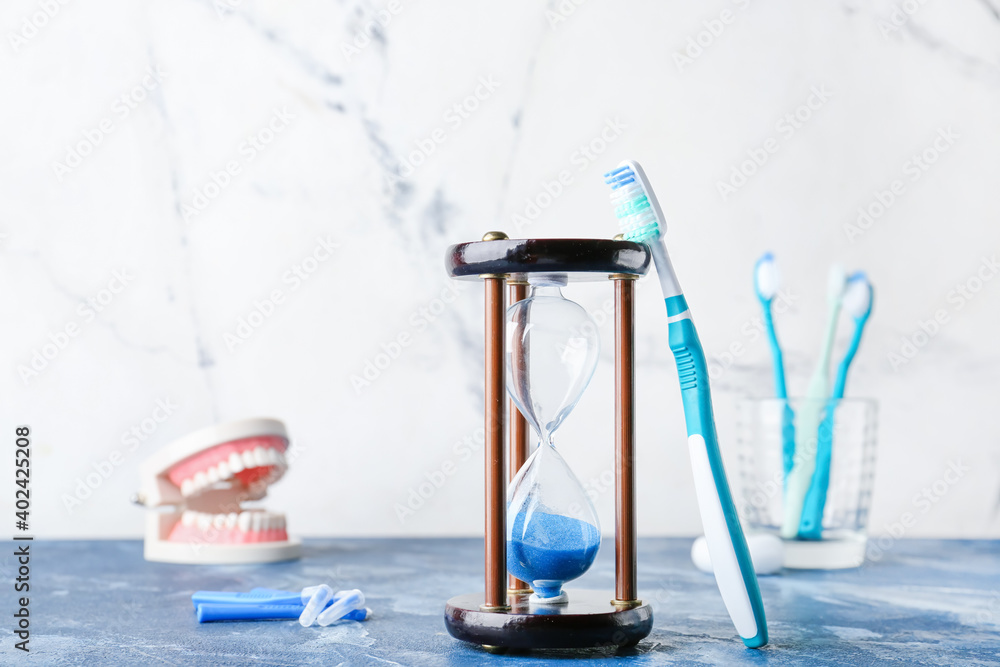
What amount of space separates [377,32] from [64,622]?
0.90 metres

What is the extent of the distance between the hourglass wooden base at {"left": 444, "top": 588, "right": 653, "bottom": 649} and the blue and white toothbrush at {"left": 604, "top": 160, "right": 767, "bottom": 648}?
0.07 metres

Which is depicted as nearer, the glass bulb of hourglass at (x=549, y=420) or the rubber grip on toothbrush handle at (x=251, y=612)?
the glass bulb of hourglass at (x=549, y=420)

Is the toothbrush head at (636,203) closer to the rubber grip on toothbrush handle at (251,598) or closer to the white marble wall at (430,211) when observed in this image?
the rubber grip on toothbrush handle at (251,598)

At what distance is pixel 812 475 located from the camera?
3.60 feet

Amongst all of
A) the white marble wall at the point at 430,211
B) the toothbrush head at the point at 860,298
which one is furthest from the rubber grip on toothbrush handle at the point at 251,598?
the toothbrush head at the point at 860,298

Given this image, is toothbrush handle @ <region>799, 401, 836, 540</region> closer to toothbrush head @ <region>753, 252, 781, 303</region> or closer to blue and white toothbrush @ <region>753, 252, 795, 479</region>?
blue and white toothbrush @ <region>753, 252, 795, 479</region>

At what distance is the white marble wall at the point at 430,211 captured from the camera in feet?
4.47

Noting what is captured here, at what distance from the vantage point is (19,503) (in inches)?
52.2

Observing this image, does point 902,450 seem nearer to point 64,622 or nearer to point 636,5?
point 636,5

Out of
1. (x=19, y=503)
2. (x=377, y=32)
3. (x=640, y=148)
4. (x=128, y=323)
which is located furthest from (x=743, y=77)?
(x=19, y=503)

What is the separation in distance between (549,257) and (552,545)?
0.20 m

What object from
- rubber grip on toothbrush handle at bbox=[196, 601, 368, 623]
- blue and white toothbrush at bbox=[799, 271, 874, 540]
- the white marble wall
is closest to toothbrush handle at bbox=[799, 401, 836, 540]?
blue and white toothbrush at bbox=[799, 271, 874, 540]

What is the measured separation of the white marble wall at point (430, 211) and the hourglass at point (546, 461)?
0.67 m

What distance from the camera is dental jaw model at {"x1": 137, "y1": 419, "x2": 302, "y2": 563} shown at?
1144mm
